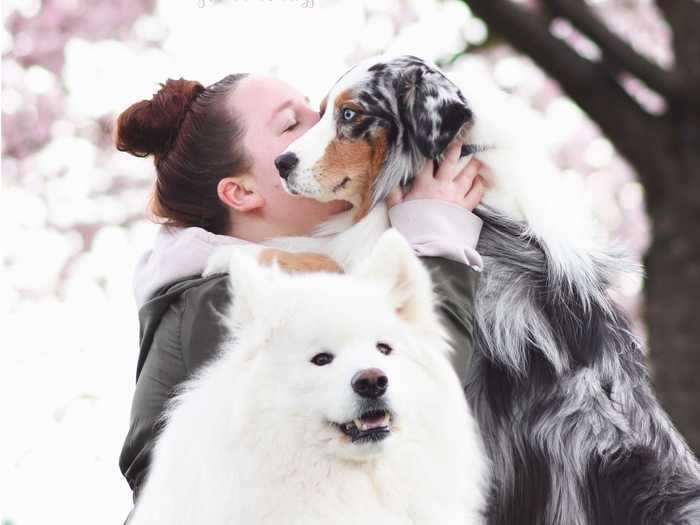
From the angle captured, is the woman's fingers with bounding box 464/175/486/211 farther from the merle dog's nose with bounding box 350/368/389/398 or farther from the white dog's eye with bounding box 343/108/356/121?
the merle dog's nose with bounding box 350/368/389/398

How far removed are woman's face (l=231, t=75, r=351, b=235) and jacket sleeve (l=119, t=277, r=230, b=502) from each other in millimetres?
592

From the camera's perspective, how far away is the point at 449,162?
10.9ft

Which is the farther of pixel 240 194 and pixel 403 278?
pixel 240 194

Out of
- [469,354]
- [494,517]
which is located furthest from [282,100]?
[494,517]

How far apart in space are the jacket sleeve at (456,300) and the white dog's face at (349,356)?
18cm

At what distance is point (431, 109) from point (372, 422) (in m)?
1.33

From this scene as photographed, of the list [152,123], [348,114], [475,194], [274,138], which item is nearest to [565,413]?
[475,194]

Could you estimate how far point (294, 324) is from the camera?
2416mm

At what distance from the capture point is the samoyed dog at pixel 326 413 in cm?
238

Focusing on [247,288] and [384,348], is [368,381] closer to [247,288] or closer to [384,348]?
[384,348]

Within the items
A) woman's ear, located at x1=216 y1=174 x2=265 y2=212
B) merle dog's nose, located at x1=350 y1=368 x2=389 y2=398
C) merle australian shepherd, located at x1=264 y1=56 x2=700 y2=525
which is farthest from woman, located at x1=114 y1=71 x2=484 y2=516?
merle dog's nose, located at x1=350 y1=368 x2=389 y2=398

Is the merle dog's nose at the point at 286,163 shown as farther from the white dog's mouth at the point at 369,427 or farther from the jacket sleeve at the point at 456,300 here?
the white dog's mouth at the point at 369,427

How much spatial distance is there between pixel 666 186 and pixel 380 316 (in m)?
3.79

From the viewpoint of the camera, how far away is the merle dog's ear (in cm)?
335
